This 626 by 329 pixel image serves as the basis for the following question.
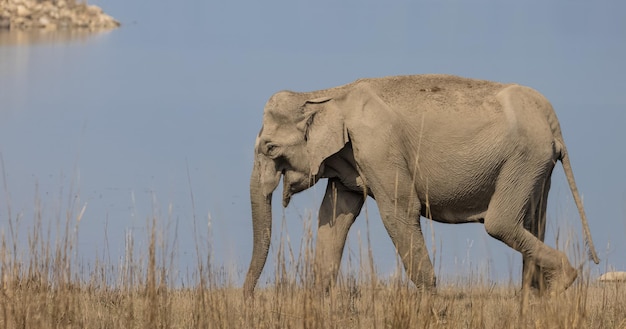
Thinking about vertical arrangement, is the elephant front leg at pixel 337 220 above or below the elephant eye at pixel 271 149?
below

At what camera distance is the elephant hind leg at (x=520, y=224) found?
358 inches

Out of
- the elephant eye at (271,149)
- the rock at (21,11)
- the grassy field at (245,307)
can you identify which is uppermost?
the rock at (21,11)

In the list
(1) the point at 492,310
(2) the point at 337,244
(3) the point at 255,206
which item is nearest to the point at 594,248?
(1) the point at 492,310

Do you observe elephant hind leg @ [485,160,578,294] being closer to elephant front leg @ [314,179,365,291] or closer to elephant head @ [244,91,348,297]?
elephant front leg @ [314,179,365,291]

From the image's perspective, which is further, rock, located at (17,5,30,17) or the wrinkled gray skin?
rock, located at (17,5,30,17)

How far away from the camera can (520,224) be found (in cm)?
917

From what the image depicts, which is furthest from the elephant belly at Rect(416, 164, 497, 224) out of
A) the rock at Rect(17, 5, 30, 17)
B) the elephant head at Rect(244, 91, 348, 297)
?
the rock at Rect(17, 5, 30, 17)

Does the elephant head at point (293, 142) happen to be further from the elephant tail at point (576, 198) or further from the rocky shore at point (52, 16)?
the rocky shore at point (52, 16)

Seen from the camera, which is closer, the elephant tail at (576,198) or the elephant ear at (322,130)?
the elephant ear at (322,130)

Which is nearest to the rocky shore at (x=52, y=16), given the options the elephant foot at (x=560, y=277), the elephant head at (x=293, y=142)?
the elephant head at (x=293, y=142)

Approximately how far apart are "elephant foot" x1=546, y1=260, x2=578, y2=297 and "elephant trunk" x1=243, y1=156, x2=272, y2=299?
6.84 feet

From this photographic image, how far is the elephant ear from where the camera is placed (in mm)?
8945

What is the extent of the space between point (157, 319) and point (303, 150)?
215 cm

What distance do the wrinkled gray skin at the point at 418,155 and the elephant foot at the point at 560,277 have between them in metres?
0.01
